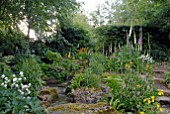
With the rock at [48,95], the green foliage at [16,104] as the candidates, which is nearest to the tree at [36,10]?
the rock at [48,95]

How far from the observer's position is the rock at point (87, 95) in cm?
460

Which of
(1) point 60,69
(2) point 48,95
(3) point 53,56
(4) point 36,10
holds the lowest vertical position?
(2) point 48,95

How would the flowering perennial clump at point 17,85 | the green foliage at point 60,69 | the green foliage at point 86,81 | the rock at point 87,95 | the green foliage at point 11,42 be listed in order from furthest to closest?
the green foliage at point 60,69, the green foliage at point 11,42, the green foliage at point 86,81, the rock at point 87,95, the flowering perennial clump at point 17,85

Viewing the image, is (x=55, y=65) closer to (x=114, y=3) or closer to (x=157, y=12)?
Result: (x=157, y=12)

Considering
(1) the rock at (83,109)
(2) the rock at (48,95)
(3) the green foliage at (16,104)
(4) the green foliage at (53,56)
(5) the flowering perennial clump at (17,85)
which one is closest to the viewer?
(3) the green foliage at (16,104)

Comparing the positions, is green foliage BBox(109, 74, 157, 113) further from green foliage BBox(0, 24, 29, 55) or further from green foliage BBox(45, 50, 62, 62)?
green foliage BBox(45, 50, 62, 62)

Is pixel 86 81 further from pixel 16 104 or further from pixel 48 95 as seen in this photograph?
pixel 16 104

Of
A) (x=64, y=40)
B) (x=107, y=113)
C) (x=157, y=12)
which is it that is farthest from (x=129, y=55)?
(x=107, y=113)

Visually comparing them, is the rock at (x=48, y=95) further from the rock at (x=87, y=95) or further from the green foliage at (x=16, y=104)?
the green foliage at (x=16, y=104)

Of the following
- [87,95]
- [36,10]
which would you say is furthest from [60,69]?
[87,95]

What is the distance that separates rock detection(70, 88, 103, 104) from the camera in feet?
15.1

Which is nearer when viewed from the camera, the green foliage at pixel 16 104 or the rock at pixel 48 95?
the green foliage at pixel 16 104

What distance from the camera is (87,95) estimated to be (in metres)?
4.75

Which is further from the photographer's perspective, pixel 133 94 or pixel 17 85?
pixel 133 94
